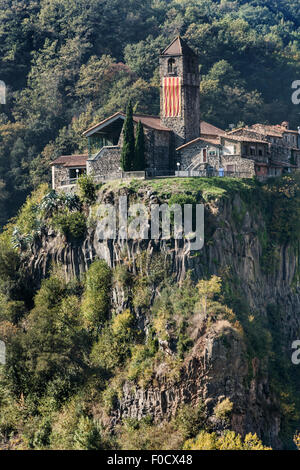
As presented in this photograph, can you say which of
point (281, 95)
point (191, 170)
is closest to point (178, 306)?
point (191, 170)

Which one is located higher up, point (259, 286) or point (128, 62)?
point (128, 62)

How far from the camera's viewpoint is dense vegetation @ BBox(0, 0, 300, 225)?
10550 cm

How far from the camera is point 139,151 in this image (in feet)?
241

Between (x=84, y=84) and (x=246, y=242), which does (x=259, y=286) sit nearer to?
(x=246, y=242)

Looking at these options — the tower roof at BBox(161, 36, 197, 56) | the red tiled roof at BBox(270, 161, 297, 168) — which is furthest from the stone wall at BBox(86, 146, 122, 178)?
the red tiled roof at BBox(270, 161, 297, 168)

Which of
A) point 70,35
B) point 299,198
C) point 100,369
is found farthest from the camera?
point 70,35

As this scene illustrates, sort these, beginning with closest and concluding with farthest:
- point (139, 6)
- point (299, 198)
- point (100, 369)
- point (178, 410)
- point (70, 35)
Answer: point (178, 410)
point (100, 369)
point (299, 198)
point (70, 35)
point (139, 6)

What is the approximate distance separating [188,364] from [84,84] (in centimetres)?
5929

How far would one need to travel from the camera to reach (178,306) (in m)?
64.0

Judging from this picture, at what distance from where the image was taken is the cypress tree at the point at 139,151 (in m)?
73.0

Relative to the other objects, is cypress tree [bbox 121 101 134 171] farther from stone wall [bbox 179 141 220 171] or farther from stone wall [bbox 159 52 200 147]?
stone wall [bbox 179 141 220 171]

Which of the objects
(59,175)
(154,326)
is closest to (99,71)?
(59,175)

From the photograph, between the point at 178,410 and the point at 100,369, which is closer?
the point at 178,410

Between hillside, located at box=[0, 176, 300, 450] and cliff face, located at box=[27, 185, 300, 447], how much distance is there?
0.10 m
